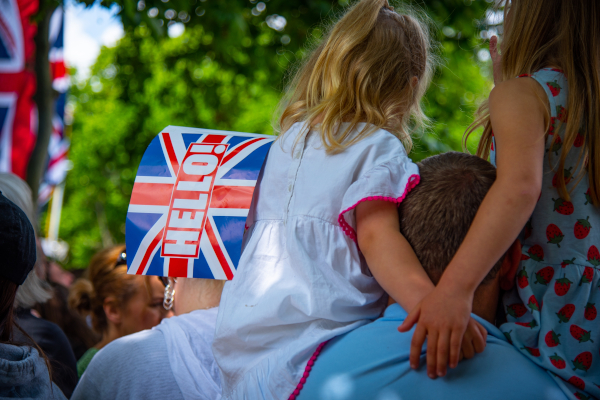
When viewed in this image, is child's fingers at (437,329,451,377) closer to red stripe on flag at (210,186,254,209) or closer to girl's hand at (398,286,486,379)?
girl's hand at (398,286,486,379)

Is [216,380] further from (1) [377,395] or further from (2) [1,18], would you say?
(2) [1,18]

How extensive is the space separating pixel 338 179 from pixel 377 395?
0.66 m

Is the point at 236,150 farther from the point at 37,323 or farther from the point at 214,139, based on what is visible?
the point at 37,323

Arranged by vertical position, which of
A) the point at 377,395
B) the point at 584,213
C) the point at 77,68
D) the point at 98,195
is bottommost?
the point at 98,195

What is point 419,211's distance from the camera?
1.62m

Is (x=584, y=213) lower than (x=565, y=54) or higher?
lower

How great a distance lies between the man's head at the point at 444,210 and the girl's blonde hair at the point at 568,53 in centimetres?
29

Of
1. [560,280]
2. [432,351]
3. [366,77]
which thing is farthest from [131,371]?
[560,280]

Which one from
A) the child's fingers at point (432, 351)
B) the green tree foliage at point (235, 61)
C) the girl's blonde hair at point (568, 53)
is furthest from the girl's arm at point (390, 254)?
the green tree foliage at point (235, 61)

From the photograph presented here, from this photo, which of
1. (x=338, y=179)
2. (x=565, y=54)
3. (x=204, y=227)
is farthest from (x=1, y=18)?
(x=565, y=54)

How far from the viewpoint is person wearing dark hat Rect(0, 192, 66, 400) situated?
1797mm

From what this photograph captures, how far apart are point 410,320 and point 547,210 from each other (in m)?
0.61

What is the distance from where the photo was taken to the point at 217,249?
1.91 meters

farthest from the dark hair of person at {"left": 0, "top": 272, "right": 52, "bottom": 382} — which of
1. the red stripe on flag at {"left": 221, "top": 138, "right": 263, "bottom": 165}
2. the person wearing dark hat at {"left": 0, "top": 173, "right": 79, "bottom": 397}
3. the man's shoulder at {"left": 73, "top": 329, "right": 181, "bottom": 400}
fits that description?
the person wearing dark hat at {"left": 0, "top": 173, "right": 79, "bottom": 397}
